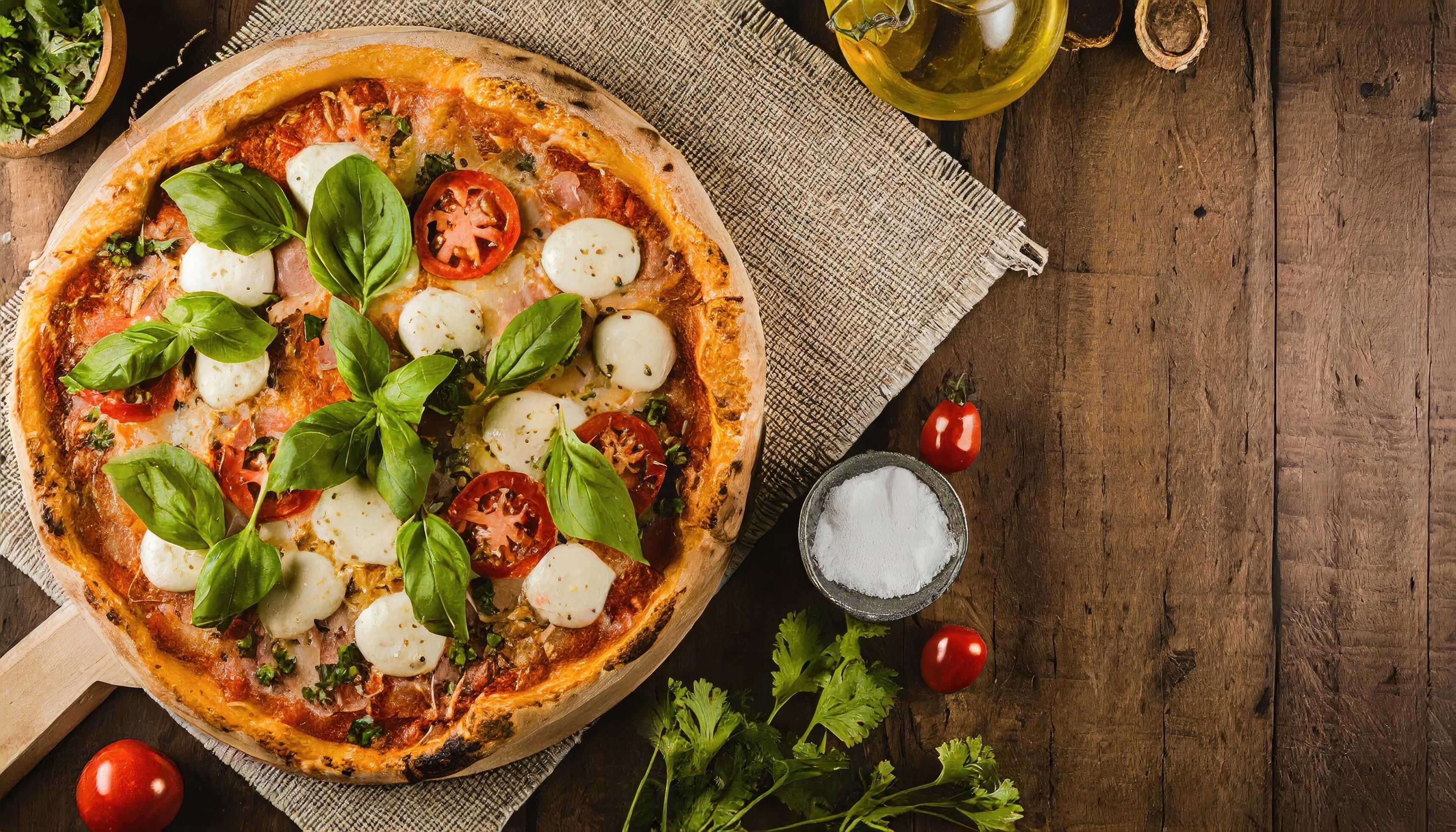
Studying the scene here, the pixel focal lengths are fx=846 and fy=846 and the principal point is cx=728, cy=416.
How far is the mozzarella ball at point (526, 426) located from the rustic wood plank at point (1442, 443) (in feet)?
7.94

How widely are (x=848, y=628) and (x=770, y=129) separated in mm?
1366

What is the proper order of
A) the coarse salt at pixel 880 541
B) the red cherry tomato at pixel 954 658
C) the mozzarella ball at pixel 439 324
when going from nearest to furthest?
the mozzarella ball at pixel 439 324 → the coarse salt at pixel 880 541 → the red cherry tomato at pixel 954 658

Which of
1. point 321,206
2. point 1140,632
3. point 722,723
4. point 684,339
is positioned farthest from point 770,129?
point 1140,632

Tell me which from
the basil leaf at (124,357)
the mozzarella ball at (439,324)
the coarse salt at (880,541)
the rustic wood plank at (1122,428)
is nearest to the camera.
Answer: the basil leaf at (124,357)

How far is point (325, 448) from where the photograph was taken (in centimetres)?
181

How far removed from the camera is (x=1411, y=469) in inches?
95.6

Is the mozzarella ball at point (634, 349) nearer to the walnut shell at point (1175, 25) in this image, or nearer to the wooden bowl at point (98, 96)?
the wooden bowl at point (98, 96)

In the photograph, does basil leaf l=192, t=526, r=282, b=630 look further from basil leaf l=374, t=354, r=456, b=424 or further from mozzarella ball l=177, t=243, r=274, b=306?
mozzarella ball l=177, t=243, r=274, b=306

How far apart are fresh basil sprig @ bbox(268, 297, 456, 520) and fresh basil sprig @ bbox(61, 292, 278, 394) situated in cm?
29

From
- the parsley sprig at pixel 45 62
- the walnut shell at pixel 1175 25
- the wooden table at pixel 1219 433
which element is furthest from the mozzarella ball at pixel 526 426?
the walnut shell at pixel 1175 25

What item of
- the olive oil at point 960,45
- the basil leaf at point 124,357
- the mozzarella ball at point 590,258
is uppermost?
the olive oil at point 960,45

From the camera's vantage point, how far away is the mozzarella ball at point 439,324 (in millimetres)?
2000

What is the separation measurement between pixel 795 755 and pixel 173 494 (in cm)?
158

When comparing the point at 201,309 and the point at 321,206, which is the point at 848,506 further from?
the point at 201,309
